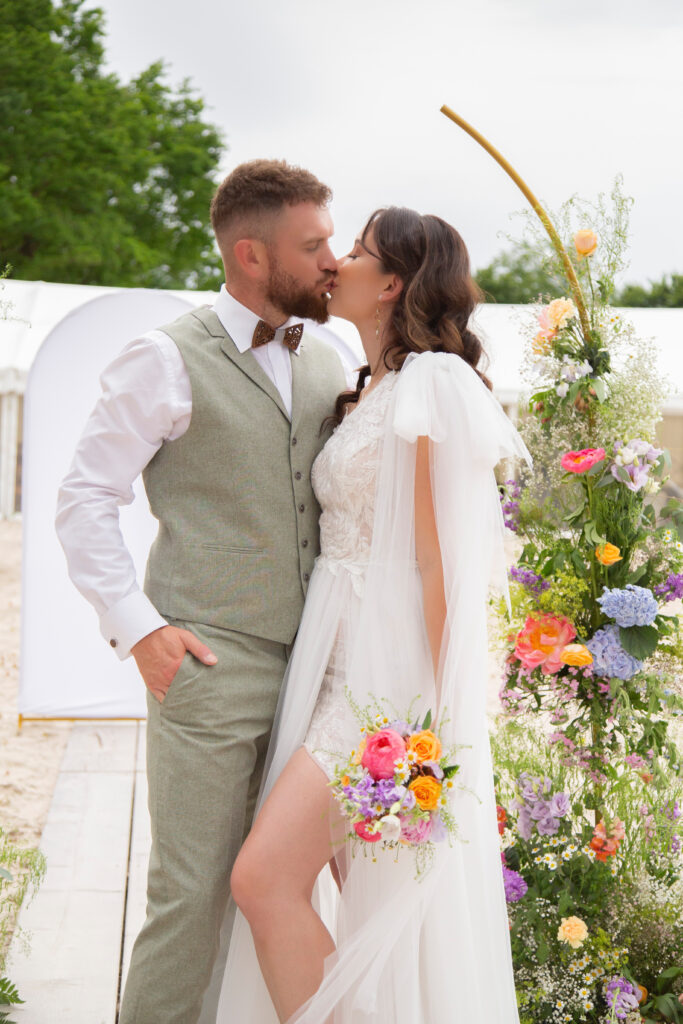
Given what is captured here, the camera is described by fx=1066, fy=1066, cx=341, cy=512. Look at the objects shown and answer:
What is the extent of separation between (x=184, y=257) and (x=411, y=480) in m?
21.4

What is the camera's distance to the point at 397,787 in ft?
6.73

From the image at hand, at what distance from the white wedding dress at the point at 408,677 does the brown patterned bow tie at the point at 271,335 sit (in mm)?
283

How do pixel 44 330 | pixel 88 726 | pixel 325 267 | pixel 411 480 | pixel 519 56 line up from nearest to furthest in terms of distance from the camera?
1. pixel 411 480
2. pixel 325 267
3. pixel 88 726
4. pixel 44 330
5. pixel 519 56

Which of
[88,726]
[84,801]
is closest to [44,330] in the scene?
[88,726]

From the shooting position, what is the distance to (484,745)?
240 cm

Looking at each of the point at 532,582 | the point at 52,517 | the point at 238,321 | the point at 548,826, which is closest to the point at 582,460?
the point at 532,582

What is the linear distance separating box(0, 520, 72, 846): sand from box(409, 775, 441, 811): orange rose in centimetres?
225

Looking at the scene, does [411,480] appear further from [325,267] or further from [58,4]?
[58,4]

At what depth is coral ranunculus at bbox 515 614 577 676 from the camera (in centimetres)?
284

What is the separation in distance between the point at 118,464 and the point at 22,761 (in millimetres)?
3762

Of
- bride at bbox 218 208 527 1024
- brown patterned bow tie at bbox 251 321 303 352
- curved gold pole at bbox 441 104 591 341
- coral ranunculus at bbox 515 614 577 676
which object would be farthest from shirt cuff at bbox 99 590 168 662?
curved gold pole at bbox 441 104 591 341

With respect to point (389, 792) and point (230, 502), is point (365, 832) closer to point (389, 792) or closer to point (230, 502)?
point (389, 792)

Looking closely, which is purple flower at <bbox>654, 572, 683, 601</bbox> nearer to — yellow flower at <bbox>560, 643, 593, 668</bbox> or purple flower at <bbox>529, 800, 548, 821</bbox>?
yellow flower at <bbox>560, 643, 593, 668</bbox>

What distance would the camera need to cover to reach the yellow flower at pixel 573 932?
2789 mm
